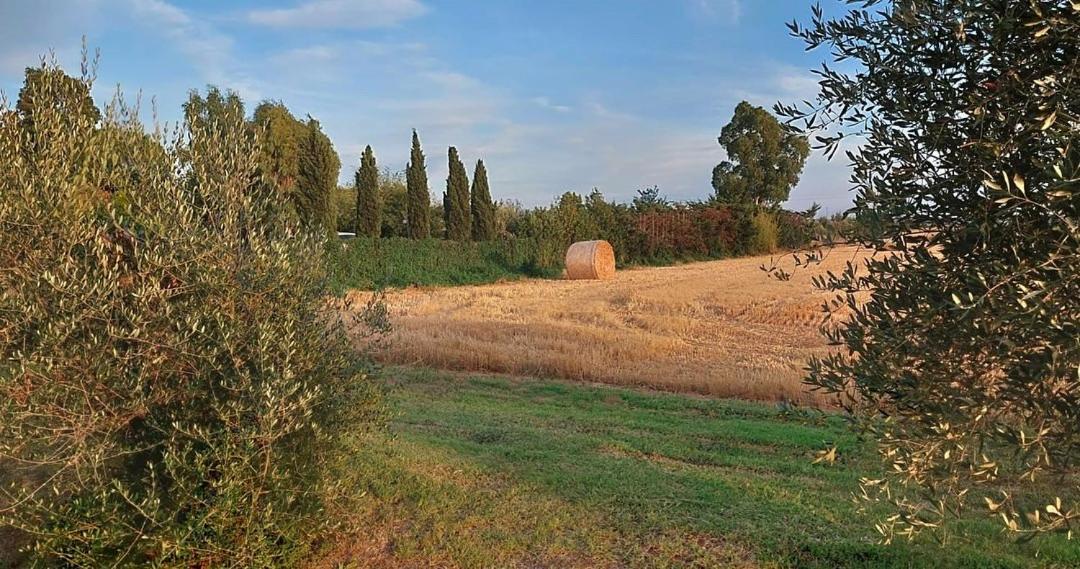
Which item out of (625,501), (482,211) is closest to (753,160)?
(482,211)

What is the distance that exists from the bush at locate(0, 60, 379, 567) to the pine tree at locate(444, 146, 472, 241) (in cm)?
4470

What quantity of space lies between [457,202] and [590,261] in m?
11.7

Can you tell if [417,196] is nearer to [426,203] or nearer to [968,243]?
[426,203]

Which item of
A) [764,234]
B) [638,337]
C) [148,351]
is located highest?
[764,234]

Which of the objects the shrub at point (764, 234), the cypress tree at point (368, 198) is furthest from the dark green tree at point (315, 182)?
the shrub at point (764, 234)

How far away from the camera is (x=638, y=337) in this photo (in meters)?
18.8

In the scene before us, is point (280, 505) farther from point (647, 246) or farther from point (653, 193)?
point (653, 193)

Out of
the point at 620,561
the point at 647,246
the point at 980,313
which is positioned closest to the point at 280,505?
the point at 620,561

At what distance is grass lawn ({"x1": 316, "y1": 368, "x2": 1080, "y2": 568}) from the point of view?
579 centimetres

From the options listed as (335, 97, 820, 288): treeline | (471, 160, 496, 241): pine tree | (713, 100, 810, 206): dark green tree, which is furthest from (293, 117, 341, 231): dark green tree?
(713, 100, 810, 206): dark green tree

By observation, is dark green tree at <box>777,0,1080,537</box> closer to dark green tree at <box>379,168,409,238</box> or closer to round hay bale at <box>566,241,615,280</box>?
round hay bale at <box>566,241,615,280</box>

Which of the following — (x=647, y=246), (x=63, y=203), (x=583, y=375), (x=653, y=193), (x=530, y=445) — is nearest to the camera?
(x=63, y=203)

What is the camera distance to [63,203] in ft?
16.7

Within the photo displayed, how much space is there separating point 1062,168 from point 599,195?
56.4m
